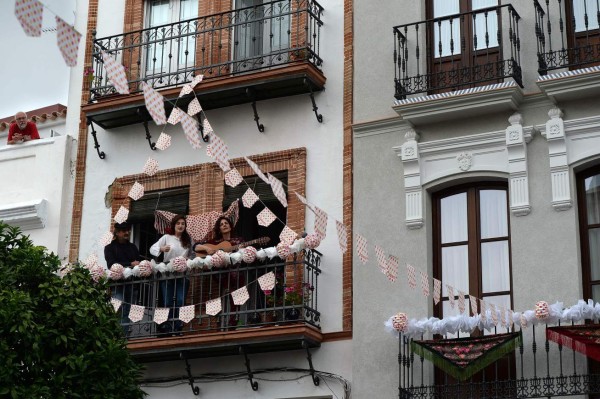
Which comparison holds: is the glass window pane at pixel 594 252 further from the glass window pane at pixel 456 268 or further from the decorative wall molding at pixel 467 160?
the glass window pane at pixel 456 268

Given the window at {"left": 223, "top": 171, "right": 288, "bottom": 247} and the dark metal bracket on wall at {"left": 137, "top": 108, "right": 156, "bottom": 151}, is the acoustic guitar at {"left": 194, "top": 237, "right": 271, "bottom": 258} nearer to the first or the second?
the window at {"left": 223, "top": 171, "right": 288, "bottom": 247}

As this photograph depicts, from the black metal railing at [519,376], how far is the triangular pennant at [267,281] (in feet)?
5.93

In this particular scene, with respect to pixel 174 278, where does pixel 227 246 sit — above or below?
above

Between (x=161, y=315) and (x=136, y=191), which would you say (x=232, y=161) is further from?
(x=161, y=315)

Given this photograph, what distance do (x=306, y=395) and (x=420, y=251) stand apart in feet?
7.79

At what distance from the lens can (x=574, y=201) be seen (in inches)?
690

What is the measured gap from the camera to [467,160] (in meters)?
18.3

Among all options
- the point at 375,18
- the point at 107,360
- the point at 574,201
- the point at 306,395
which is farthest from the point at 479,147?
the point at 107,360

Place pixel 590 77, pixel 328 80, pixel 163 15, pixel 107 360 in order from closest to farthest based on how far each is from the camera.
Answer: pixel 107 360
pixel 590 77
pixel 328 80
pixel 163 15

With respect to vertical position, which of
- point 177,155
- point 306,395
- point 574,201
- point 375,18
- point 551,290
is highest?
point 375,18

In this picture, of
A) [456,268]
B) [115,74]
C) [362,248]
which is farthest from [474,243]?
[115,74]

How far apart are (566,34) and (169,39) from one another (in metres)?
5.74

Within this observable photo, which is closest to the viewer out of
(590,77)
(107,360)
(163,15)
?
(107,360)

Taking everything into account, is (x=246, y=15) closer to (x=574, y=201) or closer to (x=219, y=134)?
(x=219, y=134)
